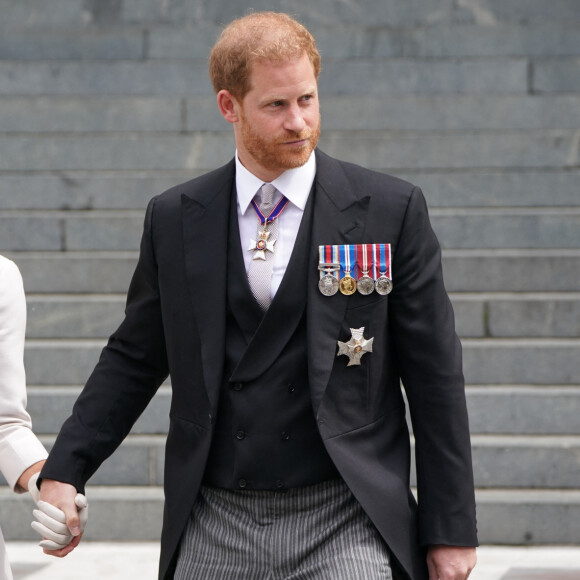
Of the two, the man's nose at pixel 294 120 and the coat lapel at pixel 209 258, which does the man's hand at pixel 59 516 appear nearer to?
the coat lapel at pixel 209 258

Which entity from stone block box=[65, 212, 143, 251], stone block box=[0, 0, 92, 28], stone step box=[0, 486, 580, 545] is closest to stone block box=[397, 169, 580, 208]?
stone block box=[65, 212, 143, 251]

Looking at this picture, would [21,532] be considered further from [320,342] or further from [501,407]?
[320,342]

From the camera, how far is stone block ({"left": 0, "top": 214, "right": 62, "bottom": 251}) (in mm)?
7113

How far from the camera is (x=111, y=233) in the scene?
23.2 feet

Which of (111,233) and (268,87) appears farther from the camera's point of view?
(111,233)

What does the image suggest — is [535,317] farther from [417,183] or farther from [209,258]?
[209,258]

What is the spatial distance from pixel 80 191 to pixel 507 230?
2447mm

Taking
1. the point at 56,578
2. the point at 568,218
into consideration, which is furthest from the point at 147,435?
the point at 568,218

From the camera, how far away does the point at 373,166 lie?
7652mm

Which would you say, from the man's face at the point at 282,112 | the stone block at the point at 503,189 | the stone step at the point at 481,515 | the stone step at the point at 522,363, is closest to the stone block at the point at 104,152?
the stone block at the point at 503,189

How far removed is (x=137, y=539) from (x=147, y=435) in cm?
59

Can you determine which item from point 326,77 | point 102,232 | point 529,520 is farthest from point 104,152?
point 529,520

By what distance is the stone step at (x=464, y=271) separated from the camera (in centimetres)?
656

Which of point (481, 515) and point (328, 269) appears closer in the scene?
point (328, 269)
